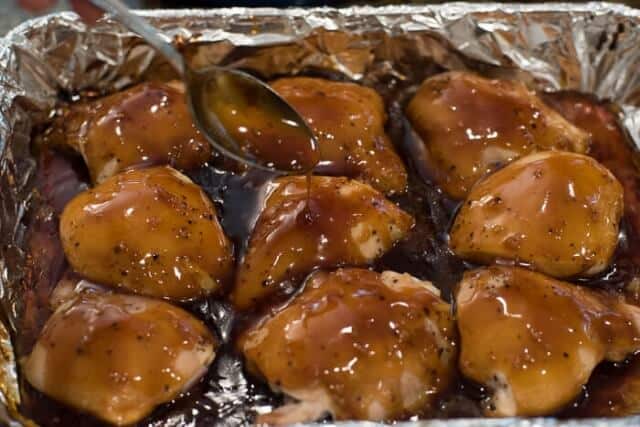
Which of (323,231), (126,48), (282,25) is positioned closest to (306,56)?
(282,25)

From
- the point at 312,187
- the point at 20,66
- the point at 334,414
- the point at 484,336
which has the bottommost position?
the point at 334,414

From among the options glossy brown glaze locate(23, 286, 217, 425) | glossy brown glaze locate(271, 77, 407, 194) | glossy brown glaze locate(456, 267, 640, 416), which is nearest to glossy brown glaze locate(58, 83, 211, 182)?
glossy brown glaze locate(271, 77, 407, 194)

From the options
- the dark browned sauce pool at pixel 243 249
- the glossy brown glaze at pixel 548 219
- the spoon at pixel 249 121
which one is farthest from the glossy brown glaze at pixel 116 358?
the glossy brown glaze at pixel 548 219

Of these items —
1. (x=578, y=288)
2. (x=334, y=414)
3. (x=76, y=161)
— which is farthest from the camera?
(x=76, y=161)

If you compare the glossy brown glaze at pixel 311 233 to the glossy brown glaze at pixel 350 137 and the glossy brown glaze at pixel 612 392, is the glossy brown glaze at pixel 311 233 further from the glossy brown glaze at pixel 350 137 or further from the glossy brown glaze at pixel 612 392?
the glossy brown glaze at pixel 612 392

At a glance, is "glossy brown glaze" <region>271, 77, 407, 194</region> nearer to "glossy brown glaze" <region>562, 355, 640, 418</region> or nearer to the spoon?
the spoon

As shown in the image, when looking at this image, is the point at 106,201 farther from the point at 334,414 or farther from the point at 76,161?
the point at 334,414

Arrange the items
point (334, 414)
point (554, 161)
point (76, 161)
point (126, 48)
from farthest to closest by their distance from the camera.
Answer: point (126, 48), point (76, 161), point (554, 161), point (334, 414)
